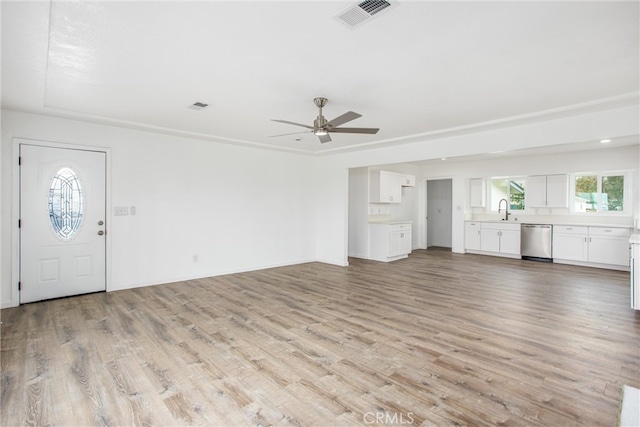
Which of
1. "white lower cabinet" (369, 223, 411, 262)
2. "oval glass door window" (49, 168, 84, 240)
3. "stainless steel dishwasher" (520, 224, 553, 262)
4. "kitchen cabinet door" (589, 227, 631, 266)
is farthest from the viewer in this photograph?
"white lower cabinet" (369, 223, 411, 262)

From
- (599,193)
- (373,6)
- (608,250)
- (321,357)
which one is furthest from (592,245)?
(373,6)

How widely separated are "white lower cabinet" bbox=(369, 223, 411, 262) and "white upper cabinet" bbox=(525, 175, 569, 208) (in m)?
3.07

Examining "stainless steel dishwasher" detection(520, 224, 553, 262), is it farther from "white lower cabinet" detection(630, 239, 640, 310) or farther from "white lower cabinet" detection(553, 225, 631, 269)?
"white lower cabinet" detection(630, 239, 640, 310)

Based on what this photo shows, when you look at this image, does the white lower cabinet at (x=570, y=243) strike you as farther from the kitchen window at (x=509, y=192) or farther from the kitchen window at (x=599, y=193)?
the kitchen window at (x=509, y=192)

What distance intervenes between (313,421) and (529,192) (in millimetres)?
8105

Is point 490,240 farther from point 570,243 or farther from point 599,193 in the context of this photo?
point 599,193

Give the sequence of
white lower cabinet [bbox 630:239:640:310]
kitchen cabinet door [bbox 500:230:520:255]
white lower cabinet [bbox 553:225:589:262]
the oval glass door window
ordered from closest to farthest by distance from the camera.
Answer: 1. white lower cabinet [bbox 630:239:640:310]
2. the oval glass door window
3. white lower cabinet [bbox 553:225:589:262]
4. kitchen cabinet door [bbox 500:230:520:255]

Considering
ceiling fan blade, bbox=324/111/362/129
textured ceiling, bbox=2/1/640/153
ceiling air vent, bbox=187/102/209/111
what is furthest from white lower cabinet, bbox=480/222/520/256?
ceiling air vent, bbox=187/102/209/111

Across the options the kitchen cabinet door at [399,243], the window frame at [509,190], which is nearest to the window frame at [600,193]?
the window frame at [509,190]

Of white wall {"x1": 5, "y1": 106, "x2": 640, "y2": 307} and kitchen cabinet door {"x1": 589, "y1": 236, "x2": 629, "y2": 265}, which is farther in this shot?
kitchen cabinet door {"x1": 589, "y1": 236, "x2": 629, "y2": 265}

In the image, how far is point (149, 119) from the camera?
4.55 meters

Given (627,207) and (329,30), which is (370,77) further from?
(627,207)

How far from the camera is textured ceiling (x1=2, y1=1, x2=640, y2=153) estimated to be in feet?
6.72

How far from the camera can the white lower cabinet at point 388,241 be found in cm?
765
